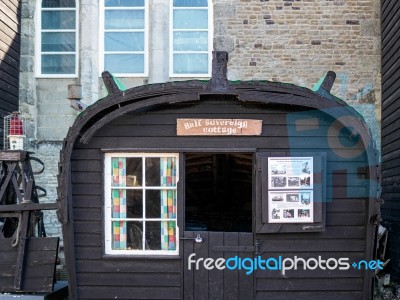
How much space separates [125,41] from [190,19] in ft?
4.62

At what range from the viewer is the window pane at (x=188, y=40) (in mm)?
12172

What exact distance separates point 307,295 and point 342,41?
668 centimetres

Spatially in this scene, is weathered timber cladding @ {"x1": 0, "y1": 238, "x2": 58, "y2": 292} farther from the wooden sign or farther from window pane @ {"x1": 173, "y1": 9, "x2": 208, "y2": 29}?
window pane @ {"x1": 173, "y1": 9, "x2": 208, "y2": 29}

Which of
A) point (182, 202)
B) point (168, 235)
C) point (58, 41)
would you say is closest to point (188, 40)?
point (58, 41)

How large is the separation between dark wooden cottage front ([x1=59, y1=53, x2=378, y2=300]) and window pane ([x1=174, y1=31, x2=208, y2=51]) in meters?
5.48

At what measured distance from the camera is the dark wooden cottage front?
678 cm

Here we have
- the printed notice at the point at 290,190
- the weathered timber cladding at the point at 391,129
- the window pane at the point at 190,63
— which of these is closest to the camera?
the printed notice at the point at 290,190

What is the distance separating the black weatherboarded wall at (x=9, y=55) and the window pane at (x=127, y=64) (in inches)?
74.3

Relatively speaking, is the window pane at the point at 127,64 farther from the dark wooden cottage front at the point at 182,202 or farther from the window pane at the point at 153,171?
the window pane at the point at 153,171

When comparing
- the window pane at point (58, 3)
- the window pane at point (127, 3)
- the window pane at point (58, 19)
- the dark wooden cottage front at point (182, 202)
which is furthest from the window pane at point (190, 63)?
the dark wooden cottage front at point (182, 202)

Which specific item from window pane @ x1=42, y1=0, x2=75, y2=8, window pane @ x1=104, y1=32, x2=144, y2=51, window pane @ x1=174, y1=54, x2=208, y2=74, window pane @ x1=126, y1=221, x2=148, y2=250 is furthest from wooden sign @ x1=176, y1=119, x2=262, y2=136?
window pane @ x1=42, y1=0, x2=75, y2=8

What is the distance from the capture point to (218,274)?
269 inches

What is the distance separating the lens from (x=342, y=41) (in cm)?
1204

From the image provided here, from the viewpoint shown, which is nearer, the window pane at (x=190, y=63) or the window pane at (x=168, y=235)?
the window pane at (x=168, y=235)
